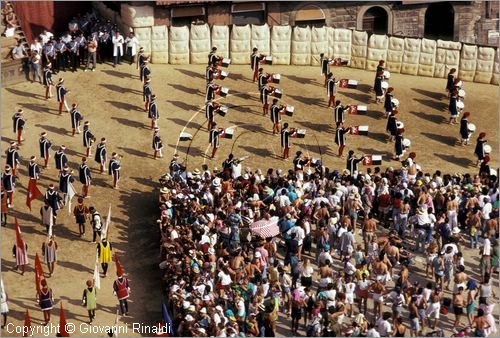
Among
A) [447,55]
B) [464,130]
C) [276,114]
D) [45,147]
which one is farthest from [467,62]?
[45,147]

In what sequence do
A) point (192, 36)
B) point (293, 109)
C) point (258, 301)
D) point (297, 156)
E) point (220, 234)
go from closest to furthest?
1. point (258, 301)
2. point (220, 234)
3. point (297, 156)
4. point (293, 109)
5. point (192, 36)

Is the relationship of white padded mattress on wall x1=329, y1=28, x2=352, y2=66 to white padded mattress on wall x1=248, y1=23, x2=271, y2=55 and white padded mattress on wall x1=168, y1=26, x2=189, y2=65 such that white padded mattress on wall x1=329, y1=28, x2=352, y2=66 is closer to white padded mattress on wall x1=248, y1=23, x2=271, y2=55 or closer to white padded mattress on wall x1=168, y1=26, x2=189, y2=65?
white padded mattress on wall x1=248, y1=23, x2=271, y2=55

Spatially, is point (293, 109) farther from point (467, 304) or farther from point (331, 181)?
point (467, 304)

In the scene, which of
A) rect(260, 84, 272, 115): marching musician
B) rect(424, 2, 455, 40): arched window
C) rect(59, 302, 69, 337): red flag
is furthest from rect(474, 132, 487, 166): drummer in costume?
rect(59, 302, 69, 337): red flag

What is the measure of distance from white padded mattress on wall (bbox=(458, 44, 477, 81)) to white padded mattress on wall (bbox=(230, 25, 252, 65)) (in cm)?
973

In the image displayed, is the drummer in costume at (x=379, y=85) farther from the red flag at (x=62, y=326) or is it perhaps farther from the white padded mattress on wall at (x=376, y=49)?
the red flag at (x=62, y=326)

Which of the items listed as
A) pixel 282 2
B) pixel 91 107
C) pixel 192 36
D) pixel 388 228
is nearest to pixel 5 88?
pixel 91 107

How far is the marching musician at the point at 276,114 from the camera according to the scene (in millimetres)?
59156

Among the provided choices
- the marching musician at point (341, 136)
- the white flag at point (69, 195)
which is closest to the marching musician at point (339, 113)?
the marching musician at point (341, 136)

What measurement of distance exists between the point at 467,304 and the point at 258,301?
7044 millimetres

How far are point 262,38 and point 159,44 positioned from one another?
4756 mm

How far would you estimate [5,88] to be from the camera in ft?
205

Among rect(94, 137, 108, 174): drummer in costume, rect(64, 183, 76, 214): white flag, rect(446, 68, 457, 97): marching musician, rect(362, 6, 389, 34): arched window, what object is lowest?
rect(64, 183, 76, 214): white flag

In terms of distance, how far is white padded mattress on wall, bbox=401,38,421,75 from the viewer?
214 feet
